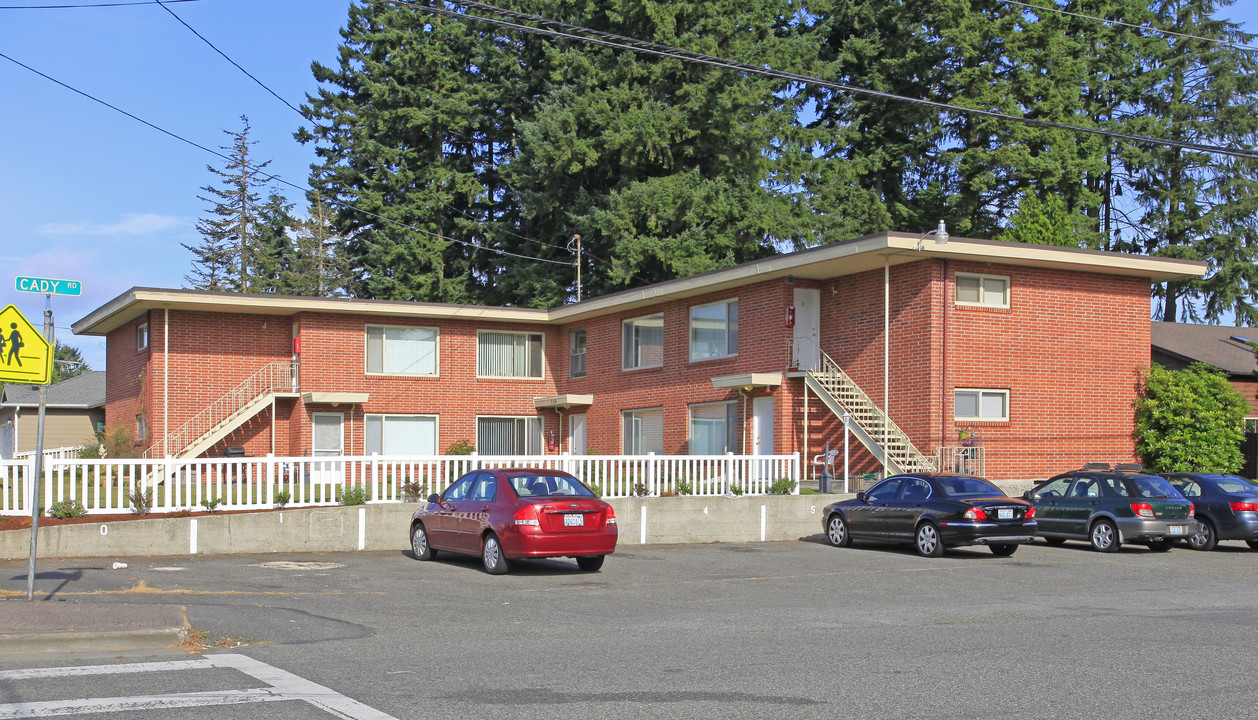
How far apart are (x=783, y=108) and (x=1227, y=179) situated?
1977 cm

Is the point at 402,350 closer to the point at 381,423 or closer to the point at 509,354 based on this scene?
the point at 381,423

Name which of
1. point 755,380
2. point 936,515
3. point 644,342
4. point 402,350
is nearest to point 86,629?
point 936,515

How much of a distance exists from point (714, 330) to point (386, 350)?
10362mm

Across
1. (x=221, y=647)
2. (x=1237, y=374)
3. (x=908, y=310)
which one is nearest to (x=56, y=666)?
(x=221, y=647)

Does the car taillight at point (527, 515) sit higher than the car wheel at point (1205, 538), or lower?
higher

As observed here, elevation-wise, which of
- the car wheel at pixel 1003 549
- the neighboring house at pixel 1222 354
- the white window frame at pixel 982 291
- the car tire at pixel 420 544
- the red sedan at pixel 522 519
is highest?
the white window frame at pixel 982 291

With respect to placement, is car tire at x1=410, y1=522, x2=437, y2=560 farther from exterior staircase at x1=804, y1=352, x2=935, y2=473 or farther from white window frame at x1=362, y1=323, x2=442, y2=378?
white window frame at x1=362, y1=323, x2=442, y2=378

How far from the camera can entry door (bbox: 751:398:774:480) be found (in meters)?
29.0

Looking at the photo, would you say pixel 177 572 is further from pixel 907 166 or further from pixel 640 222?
pixel 907 166

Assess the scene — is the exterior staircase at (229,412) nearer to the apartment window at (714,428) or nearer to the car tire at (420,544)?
the apartment window at (714,428)

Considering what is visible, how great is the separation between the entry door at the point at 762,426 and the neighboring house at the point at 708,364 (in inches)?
2.8

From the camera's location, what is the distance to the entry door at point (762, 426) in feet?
95.2

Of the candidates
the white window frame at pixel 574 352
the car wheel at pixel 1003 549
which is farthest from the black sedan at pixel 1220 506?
the white window frame at pixel 574 352

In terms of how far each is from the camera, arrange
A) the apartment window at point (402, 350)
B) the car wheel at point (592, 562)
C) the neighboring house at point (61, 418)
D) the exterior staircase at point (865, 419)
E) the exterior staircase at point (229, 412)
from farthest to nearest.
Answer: the neighboring house at point (61, 418) → the apartment window at point (402, 350) → the exterior staircase at point (229, 412) → the exterior staircase at point (865, 419) → the car wheel at point (592, 562)
